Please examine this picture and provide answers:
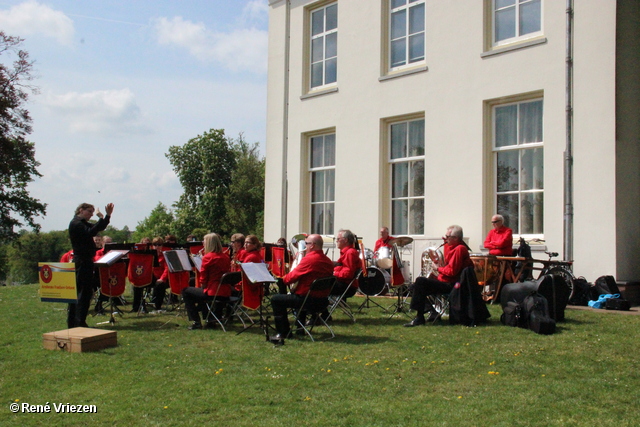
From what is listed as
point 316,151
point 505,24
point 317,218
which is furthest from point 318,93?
point 505,24

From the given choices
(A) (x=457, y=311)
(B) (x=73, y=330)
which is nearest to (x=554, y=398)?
(A) (x=457, y=311)

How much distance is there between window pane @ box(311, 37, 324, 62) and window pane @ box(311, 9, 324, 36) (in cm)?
24

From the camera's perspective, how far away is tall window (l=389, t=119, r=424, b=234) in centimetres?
1491

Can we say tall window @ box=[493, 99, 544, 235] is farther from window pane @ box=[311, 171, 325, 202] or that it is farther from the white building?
window pane @ box=[311, 171, 325, 202]

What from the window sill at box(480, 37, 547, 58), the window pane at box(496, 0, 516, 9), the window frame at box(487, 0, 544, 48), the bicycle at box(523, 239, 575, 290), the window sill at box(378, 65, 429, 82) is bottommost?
the bicycle at box(523, 239, 575, 290)

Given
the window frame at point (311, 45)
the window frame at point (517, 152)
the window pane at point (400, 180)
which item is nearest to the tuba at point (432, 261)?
the window frame at point (517, 152)

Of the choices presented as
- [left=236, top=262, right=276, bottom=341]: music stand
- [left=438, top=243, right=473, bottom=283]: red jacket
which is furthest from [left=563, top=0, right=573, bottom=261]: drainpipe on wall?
[left=236, top=262, right=276, bottom=341]: music stand

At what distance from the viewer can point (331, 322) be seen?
966 cm

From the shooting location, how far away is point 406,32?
1532 cm

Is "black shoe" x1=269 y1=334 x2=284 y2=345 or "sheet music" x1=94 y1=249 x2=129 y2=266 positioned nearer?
"black shoe" x1=269 y1=334 x2=284 y2=345

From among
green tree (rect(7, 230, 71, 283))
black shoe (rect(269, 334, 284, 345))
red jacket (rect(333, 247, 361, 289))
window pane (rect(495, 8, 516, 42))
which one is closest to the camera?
black shoe (rect(269, 334, 284, 345))

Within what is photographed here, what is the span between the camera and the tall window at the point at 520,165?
12.7 m

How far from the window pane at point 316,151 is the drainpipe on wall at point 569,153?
7129 mm

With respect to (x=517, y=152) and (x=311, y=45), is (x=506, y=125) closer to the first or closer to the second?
(x=517, y=152)
